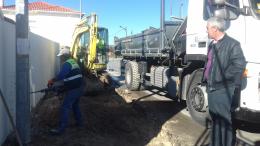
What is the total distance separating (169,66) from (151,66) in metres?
2.45

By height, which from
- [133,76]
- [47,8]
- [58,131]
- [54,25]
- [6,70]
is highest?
[47,8]

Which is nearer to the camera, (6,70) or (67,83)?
(6,70)

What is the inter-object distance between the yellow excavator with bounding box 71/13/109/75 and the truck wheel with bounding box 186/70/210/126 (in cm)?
658

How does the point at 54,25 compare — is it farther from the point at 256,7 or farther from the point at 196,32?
the point at 256,7

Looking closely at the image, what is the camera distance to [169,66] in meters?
11.0

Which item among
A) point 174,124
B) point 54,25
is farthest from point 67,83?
point 54,25

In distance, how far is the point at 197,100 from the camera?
26.7 feet

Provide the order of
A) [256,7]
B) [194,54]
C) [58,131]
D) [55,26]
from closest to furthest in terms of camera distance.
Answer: [256,7] < [58,131] < [194,54] < [55,26]

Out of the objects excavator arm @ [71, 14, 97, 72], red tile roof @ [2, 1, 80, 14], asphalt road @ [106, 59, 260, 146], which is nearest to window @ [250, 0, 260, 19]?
asphalt road @ [106, 59, 260, 146]

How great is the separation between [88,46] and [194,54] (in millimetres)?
8754

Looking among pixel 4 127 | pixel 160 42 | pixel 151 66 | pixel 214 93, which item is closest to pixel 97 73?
pixel 151 66

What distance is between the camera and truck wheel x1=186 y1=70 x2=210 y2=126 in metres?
7.86

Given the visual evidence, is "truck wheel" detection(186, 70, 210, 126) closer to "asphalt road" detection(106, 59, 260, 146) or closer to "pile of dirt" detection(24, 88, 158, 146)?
"asphalt road" detection(106, 59, 260, 146)

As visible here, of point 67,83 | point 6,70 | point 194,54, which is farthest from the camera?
point 194,54
